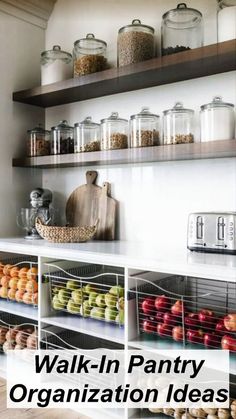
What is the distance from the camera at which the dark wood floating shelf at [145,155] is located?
173 cm

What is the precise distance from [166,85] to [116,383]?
1.45m

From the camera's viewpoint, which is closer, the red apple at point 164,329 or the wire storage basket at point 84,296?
the red apple at point 164,329

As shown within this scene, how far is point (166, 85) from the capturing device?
2.11 meters

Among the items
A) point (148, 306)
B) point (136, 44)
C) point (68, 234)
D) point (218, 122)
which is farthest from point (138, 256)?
point (136, 44)

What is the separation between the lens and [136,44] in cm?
200

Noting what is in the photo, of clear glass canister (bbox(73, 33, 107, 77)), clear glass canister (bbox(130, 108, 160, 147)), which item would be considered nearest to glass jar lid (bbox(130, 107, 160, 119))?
clear glass canister (bbox(130, 108, 160, 147))

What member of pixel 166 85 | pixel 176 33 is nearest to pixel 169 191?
pixel 166 85

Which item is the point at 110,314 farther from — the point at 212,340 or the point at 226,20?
the point at 226,20

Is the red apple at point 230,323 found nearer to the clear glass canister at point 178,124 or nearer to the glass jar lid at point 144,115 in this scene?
the clear glass canister at point 178,124

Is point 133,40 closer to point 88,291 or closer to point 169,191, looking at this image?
point 169,191

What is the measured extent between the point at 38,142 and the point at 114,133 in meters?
0.53

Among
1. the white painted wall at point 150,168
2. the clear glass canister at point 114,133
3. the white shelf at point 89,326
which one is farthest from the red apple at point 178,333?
the clear glass canister at point 114,133

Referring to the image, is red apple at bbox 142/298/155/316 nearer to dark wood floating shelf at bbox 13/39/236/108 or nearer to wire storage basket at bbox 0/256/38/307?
wire storage basket at bbox 0/256/38/307

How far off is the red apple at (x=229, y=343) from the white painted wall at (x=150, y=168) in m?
0.58
